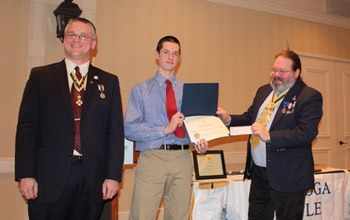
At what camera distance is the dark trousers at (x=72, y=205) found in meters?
1.43

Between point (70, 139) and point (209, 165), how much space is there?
5.98 ft

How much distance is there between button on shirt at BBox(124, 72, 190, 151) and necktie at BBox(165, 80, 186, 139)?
0.03 m

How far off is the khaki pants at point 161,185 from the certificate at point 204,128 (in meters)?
0.16

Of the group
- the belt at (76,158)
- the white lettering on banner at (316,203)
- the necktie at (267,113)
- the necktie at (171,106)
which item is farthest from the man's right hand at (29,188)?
the white lettering on banner at (316,203)

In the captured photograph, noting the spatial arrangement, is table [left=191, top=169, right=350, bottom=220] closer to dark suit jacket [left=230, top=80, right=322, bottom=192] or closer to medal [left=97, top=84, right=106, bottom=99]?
dark suit jacket [left=230, top=80, right=322, bottom=192]

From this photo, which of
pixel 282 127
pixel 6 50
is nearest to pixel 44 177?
pixel 282 127

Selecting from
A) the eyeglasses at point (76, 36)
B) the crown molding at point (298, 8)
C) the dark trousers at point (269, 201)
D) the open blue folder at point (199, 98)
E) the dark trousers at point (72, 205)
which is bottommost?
the dark trousers at point (269, 201)

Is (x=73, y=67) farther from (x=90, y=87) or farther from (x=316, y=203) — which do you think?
(x=316, y=203)

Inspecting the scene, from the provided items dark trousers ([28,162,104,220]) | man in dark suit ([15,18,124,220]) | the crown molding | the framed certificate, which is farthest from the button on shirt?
the crown molding

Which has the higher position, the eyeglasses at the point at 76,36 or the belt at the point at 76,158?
the eyeglasses at the point at 76,36

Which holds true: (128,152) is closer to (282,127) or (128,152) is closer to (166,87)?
(166,87)

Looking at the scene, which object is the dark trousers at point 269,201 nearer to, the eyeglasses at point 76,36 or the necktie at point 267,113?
the necktie at point 267,113

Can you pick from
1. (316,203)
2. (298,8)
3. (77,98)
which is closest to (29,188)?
(77,98)

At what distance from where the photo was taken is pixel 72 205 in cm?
150
